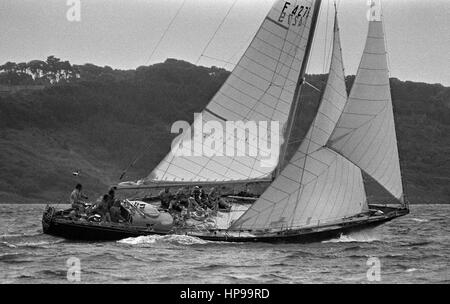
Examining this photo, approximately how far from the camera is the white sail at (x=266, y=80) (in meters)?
36.2

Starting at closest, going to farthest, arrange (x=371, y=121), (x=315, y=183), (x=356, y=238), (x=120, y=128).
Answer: (x=371, y=121) → (x=315, y=183) → (x=356, y=238) → (x=120, y=128)

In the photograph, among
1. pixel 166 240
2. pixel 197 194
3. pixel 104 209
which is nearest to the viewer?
pixel 166 240

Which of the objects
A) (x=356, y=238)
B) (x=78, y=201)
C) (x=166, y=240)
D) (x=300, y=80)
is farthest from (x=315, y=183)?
(x=78, y=201)

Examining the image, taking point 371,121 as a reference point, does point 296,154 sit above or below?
below

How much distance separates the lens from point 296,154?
1361 inches

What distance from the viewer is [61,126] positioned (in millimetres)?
133000

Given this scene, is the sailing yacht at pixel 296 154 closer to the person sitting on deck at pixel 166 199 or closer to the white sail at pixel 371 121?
the white sail at pixel 371 121

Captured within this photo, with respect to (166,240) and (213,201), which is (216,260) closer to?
(166,240)

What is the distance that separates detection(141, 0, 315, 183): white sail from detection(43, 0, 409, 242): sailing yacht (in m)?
0.04

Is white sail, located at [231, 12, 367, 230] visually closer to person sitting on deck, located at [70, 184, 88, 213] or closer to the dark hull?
the dark hull

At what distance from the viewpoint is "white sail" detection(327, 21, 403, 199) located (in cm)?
3356

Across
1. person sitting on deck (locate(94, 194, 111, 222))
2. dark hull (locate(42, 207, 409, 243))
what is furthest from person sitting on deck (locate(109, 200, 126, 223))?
dark hull (locate(42, 207, 409, 243))

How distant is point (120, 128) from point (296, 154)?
102m
